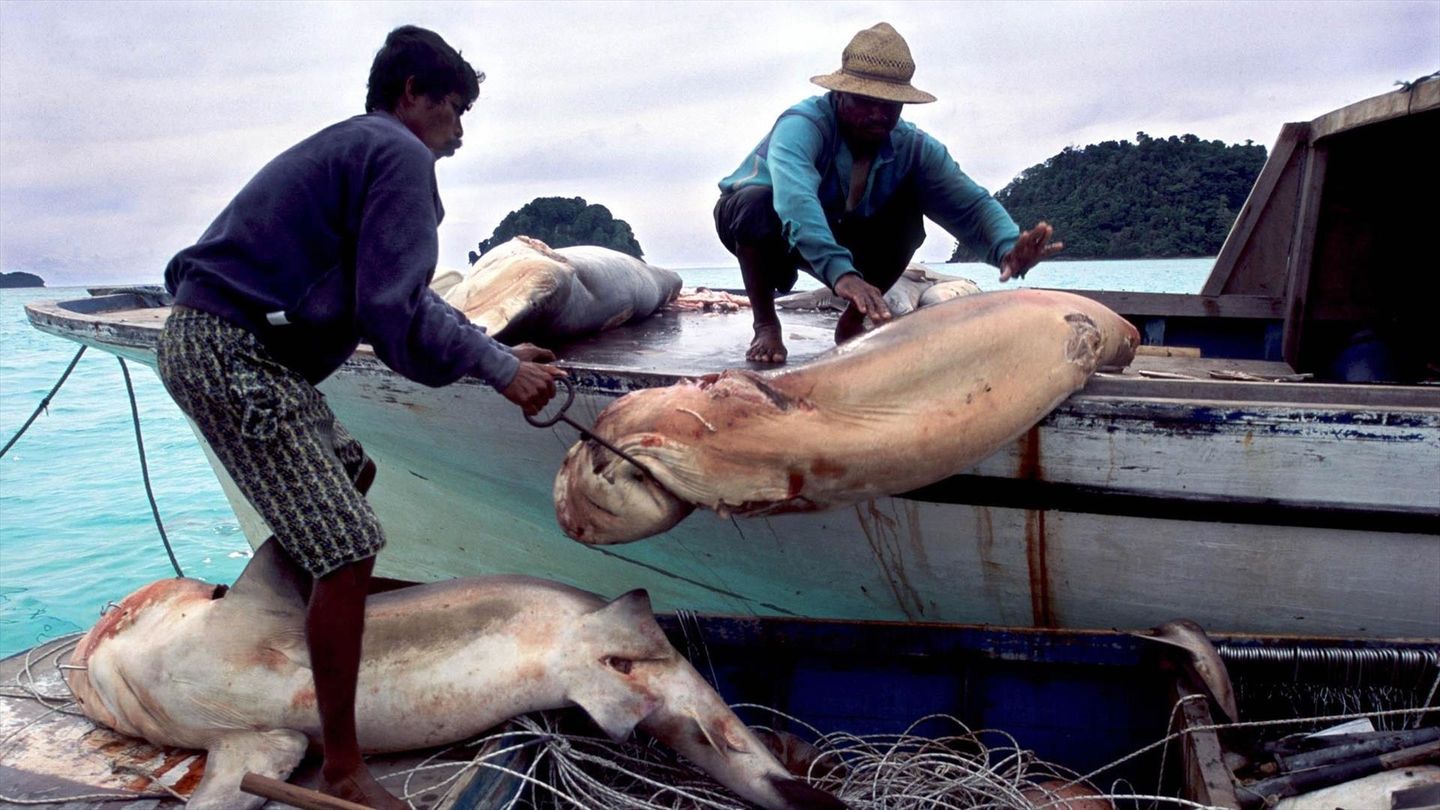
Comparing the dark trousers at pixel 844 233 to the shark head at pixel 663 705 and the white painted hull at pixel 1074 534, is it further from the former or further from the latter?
the shark head at pixel 663 705

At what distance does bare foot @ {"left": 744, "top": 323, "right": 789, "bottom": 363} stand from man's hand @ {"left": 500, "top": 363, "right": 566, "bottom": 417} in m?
1.47

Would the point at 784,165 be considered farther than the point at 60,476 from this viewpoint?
No

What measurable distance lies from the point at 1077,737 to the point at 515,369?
7.05ft

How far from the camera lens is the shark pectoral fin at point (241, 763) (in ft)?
7.73

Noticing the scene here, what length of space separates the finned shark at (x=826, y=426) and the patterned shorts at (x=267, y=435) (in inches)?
25.4

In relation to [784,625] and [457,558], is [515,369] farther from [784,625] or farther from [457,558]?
[457,558]

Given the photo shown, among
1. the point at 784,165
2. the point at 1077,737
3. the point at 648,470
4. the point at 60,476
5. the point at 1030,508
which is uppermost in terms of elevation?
the point at 784,165

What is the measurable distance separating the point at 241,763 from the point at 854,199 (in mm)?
2787

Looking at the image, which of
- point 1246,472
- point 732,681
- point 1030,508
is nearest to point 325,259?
point 732,681

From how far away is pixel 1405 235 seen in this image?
5098 mm

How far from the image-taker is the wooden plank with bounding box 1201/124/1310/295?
221 inches

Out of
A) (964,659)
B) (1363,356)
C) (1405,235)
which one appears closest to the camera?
(964,659)

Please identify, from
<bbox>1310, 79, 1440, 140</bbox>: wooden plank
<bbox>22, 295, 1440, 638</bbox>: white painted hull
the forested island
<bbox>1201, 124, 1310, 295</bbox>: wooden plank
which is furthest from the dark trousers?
the forested island

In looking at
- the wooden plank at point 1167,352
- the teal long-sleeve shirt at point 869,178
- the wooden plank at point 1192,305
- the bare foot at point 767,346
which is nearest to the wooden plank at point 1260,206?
the wooden plank at point 1192,305
